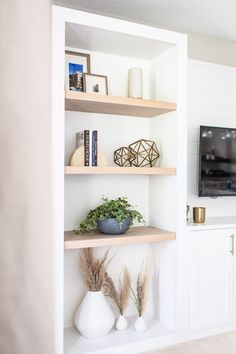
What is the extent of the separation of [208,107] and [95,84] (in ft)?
3.96

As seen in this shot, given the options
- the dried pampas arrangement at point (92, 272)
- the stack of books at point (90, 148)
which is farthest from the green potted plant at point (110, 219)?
the stack of books at point (90, 148)

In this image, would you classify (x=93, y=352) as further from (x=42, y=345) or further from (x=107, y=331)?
(x=42, y=345)

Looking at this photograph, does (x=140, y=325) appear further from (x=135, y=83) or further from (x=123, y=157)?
(x=135, y=83)

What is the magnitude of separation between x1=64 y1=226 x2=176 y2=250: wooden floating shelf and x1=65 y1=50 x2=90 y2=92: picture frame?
1.02 metres

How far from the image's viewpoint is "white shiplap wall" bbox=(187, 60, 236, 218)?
9.50ft

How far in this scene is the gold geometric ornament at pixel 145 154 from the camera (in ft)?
8.05

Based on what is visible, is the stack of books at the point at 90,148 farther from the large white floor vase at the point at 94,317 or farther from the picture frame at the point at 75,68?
the large white floor vase at the point at 94,317

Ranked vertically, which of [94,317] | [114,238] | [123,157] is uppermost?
[123,157]

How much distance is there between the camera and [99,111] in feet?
7.89

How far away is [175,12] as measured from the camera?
2646 millimetres

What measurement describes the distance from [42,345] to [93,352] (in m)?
0.94

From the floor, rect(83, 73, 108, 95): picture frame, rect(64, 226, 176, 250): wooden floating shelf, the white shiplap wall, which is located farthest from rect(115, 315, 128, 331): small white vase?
rect(83, 73, 108, 95): picture frame

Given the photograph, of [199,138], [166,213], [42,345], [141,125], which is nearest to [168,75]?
[141,125]

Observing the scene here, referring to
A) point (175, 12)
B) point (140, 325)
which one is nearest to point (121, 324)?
point (140, 325)
